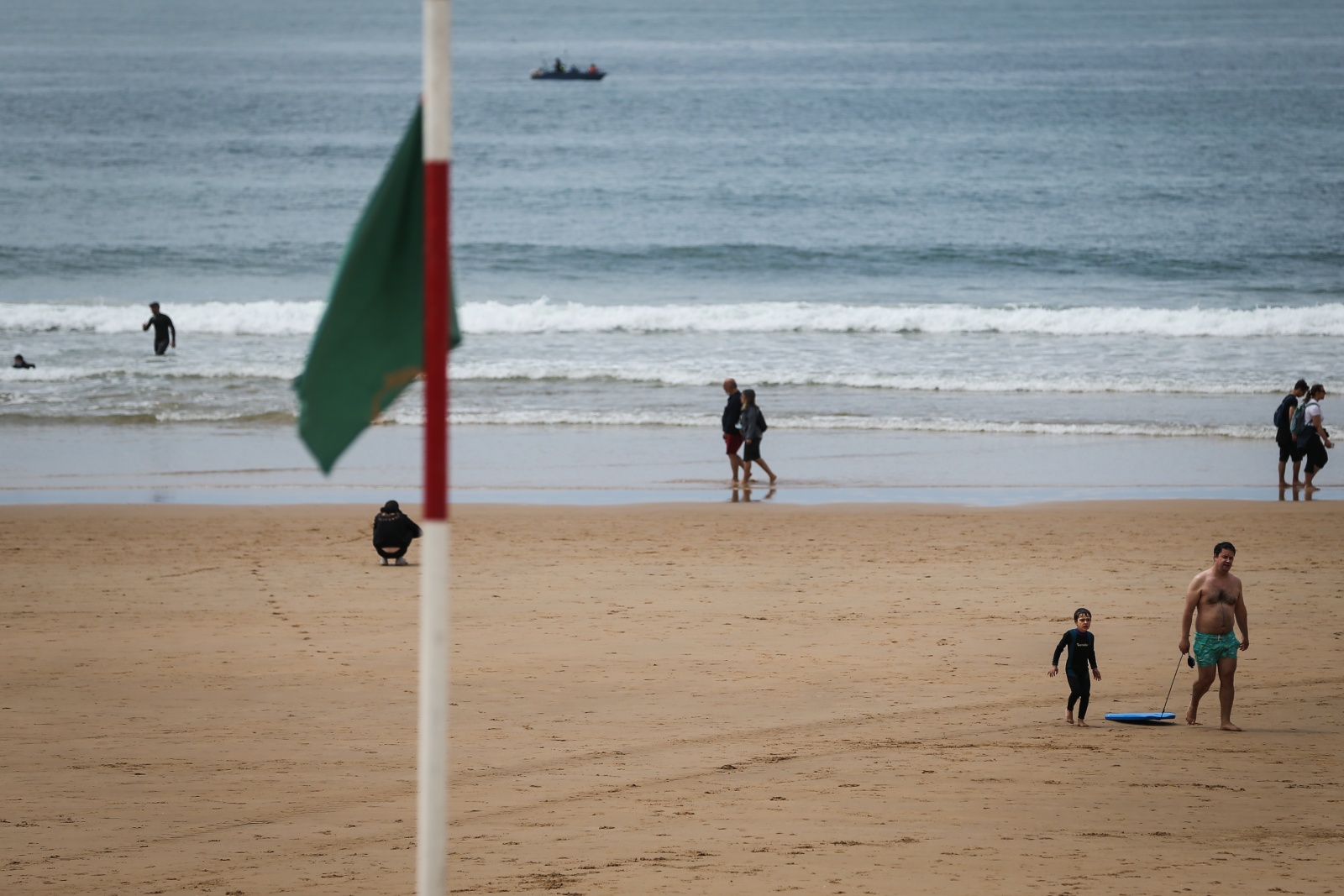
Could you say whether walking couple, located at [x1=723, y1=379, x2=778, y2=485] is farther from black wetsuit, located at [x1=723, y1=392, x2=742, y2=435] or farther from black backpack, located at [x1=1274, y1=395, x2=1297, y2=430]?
black backpack, located at [x1=1274, y1=395, x2=1297, y2=430]

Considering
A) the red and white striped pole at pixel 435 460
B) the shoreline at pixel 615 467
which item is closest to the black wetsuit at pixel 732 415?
the shoreline at pixel 615 467

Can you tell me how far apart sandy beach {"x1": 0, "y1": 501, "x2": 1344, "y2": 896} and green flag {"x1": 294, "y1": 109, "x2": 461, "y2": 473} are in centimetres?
376

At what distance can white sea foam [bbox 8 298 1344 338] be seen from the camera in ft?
110

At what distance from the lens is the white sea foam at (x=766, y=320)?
110 feet

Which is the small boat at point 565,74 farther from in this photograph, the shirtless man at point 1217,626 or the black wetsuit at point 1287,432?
the shirtless man at point 1217,626

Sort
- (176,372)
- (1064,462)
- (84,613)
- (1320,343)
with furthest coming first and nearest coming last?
(1320,343)
(176,372)
(1064,462)
(84,613)

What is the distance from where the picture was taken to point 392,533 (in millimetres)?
15438

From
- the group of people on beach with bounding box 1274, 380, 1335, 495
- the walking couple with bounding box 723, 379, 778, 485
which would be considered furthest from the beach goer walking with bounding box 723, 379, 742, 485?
the group of people on beach with bounding box 1274, 380, 1335, 495

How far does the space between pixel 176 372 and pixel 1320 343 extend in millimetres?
23238

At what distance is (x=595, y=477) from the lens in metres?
20.0

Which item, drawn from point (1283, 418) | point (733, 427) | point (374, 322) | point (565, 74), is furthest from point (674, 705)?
point (565, 74)

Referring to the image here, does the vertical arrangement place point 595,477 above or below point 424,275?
below

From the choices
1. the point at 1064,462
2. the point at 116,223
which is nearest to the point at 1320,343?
the point at 1064,462

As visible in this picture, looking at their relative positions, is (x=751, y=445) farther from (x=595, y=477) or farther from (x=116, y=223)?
(x=116, y=223)
